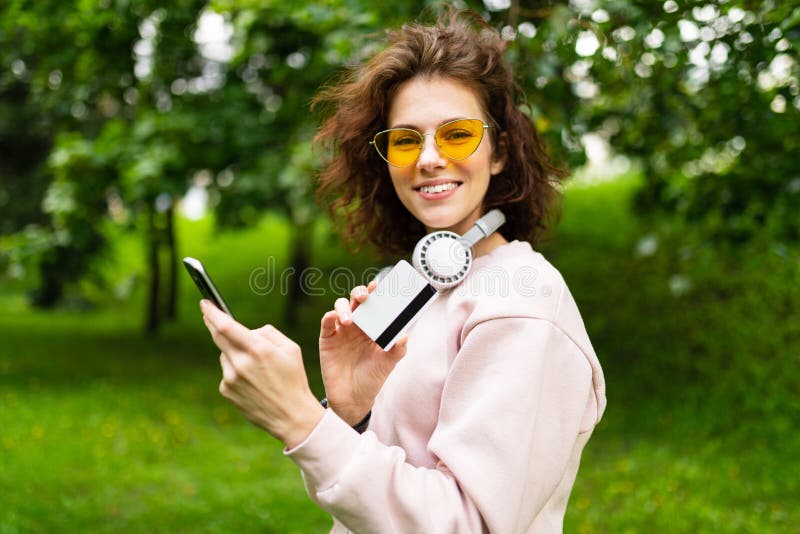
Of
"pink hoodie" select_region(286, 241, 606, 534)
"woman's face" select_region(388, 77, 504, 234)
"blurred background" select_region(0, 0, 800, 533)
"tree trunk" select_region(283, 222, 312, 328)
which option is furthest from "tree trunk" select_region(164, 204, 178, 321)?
"pink hoodie" select_region(286, 241, 606, 534)

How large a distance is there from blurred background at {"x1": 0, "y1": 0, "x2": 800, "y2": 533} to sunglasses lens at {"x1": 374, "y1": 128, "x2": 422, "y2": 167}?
2.11 feet

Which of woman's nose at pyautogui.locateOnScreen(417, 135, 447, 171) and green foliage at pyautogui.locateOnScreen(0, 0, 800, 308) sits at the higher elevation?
woman's nose at pyautogui.locateOnScreen(417, 135, 447, 171)

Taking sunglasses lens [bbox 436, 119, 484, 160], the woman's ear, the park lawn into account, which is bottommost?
the park lawn

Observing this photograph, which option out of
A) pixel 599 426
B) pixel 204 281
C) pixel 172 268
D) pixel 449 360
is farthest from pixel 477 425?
pixel 172 268

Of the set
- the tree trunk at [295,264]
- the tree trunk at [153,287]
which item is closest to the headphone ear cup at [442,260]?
the tree trunk at [153,287]

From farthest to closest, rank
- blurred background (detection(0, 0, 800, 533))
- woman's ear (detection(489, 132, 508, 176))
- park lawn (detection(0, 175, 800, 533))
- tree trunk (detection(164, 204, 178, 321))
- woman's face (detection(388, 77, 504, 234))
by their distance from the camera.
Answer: tree trunk (detection(164, 204, 178, 321)) < park lawn (detection(0, 175, 800, 533)) < blurred background (detection(0, 0, 800, 533)) < woman's ear (detection(489, 132, 508, 176)) < woman's face (detection(388, 77, 504, 234))

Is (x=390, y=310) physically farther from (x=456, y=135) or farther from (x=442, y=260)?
(x=456, y=135)

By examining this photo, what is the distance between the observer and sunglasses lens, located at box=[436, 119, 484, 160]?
1.49 m

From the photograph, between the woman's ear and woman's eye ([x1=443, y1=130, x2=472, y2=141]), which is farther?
the woman's ear

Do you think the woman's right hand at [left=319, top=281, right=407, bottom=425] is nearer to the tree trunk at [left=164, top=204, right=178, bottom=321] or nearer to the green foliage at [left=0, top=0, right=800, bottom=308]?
the green foliage at [left=0, top=0, right=800, bottom=308]

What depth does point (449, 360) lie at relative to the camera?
132cm

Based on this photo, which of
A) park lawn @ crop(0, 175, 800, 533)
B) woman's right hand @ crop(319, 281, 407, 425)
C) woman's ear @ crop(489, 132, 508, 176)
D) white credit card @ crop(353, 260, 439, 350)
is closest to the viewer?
white credit card @ crop(353, 260, 439, 350)

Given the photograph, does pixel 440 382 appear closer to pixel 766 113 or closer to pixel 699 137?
pixel 766 113

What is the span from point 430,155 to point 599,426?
17.5 feet
